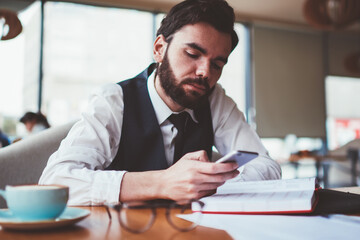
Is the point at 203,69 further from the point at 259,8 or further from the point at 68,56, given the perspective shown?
the point at 259,8

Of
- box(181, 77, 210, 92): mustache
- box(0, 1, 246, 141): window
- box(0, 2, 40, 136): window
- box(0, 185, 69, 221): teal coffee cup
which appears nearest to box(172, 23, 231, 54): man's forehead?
box(181, 77, 210, 92): mustache

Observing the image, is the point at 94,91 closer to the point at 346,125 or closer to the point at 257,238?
the point at 257,238

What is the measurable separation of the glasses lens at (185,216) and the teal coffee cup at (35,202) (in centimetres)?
20

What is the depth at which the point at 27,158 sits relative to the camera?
1224mm

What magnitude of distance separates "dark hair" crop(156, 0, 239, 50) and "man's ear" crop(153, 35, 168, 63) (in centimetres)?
3

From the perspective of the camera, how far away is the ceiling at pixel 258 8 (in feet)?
19.8

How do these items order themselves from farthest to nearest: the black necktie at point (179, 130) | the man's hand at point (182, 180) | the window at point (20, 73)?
the window at point (20, 73), the black necktie at point (179, 130), the man's hand at point (182, 180)

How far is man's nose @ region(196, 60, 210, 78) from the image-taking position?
4.34 feet

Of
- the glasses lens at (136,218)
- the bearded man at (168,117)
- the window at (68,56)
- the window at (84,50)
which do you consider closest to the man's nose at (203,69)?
the bearded man at (168,117)

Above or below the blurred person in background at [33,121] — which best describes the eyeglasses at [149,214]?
below

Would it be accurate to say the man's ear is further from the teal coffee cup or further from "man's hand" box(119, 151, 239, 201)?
the teal coffee cup

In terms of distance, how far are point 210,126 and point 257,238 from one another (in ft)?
3.16

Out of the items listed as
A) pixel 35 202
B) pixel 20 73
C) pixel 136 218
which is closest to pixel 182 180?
pixel 136 218

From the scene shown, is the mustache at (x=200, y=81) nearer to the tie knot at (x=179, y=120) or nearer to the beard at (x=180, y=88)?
the beard at (x=180, y=88)
